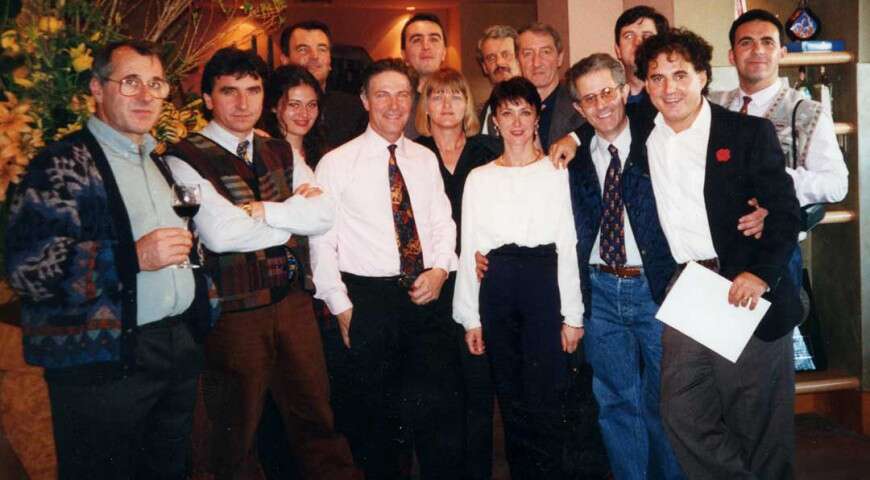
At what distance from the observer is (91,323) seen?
2.09m

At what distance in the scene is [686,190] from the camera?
258 cm

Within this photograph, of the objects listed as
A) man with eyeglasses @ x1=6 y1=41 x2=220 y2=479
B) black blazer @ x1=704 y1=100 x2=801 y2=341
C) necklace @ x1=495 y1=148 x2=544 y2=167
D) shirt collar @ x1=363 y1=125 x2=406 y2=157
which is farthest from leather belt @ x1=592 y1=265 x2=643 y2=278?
man with eyeglasses @ x1=6 y1=41 x2=220 y2=479

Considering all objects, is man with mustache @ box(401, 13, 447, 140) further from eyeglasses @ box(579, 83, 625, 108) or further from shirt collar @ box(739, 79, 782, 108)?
shirt collar @ box(739, 79, 782, 108)

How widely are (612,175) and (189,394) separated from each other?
1.78m

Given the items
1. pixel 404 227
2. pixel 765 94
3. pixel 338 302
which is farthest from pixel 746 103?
pixel 338 302

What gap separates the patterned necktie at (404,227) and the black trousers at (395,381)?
105mm

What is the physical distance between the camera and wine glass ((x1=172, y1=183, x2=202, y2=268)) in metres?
2.23

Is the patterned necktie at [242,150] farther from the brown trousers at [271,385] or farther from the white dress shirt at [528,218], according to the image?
the white dress shirt at [528,218]

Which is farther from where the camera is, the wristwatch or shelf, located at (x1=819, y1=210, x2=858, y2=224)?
shelf, located at (x1=819, y1=210, x2=858, y2=224)

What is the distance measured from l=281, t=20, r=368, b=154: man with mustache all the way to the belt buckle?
0.92m

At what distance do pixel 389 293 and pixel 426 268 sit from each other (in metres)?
0.20

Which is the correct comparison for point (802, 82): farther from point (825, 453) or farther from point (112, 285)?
point (112, 285)

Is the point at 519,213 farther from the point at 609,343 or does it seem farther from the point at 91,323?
the point at 91,323

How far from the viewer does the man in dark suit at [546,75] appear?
3.46 m
